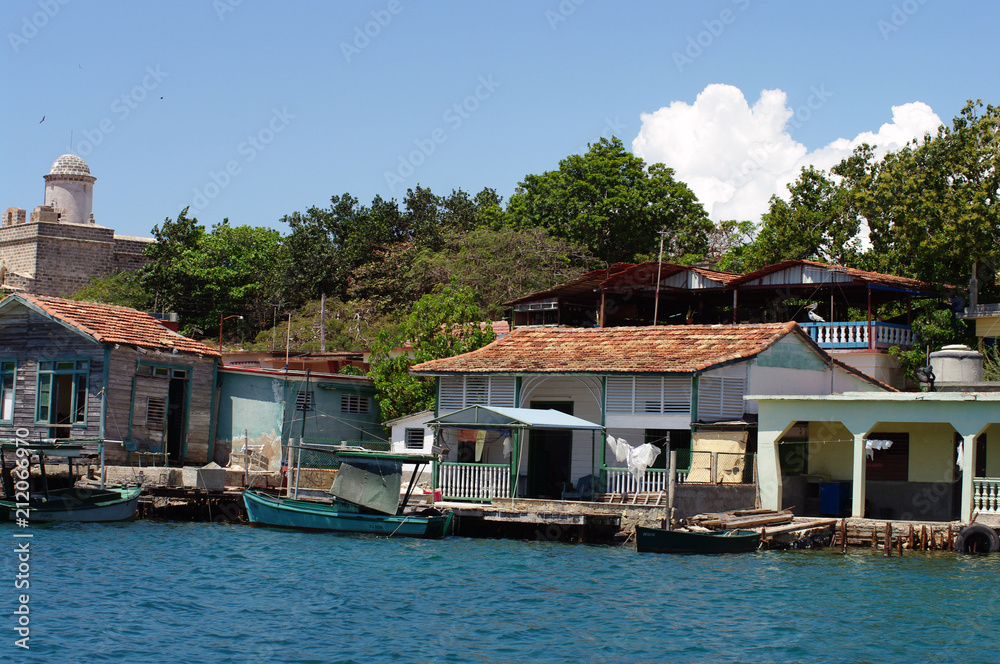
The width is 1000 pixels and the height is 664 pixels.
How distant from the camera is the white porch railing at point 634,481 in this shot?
24.9 m

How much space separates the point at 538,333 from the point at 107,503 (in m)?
11.9

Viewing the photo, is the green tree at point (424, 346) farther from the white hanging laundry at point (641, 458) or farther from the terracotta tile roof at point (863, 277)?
the white hanging laundry at point (641, 458)

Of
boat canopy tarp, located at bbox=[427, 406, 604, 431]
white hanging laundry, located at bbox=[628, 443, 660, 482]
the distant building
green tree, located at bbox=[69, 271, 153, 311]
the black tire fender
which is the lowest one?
the black tire fender

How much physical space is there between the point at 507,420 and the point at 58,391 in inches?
564

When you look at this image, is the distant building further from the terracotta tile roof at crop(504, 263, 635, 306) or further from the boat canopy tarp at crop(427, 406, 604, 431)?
the boat canopy tarp at crop(427, 406, 604, 431)

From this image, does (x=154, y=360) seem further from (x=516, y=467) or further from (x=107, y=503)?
(x=516, y=467)

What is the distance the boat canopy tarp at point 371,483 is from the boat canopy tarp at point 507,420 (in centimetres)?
166

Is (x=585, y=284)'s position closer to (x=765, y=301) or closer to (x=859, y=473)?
(x=765, y=301)

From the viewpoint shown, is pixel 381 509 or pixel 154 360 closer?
pixel 381 509

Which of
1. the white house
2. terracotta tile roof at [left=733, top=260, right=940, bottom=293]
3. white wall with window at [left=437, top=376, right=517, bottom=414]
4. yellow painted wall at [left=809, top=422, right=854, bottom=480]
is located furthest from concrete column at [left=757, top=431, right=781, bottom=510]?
terracotta tile roof at [left=733, top=260, right=940, bottom=293]

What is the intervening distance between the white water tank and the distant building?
44.6 meters

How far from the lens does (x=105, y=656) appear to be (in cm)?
1420

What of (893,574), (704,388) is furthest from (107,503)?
(893,574)

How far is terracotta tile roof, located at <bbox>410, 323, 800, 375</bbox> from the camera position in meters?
26.2
